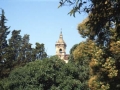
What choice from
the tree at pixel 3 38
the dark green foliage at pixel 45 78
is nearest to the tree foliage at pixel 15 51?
the tree at pixel 3 38

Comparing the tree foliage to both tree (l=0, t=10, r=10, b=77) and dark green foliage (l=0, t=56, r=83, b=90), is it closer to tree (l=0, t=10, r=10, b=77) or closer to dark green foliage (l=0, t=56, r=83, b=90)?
tree (l=0, t=10, r=10, b=77)

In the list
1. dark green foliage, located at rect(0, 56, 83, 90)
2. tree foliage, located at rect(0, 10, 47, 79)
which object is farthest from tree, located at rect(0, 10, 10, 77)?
dark green foliage, located at rect(0, 56, 83, 90)

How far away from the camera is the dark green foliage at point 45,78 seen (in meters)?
25.6

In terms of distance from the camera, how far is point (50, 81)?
26078 millimetres

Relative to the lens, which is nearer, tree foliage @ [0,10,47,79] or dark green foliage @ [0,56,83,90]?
dark green foliage @ [0,56,83,90]

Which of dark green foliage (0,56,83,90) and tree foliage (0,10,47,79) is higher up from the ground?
tree foliage (0,10,47,79)

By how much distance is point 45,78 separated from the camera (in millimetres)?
25781

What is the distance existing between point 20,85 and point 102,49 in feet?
35.2

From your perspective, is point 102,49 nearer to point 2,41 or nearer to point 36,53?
point 2,41

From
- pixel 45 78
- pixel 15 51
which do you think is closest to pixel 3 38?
pixel 15 51

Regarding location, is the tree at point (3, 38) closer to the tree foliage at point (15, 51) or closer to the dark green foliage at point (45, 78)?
the tree foliage at point (15, 51)

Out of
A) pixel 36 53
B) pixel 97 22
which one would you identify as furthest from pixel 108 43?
pixel 36 53

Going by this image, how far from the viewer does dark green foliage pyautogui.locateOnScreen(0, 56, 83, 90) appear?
1008 inches

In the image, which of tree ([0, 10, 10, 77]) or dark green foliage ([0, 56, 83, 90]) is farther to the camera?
tree ([0, 10, 10, 77])
